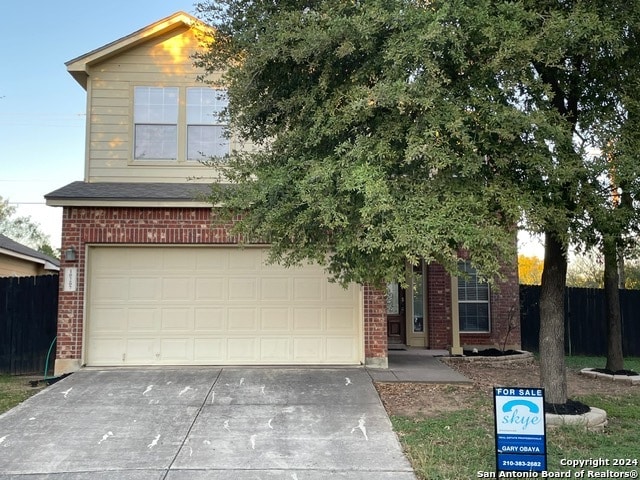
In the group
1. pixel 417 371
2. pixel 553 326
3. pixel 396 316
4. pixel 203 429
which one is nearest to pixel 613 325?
A: pixel 417 371

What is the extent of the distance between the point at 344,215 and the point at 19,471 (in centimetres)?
393

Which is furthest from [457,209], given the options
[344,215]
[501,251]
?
[344,215]

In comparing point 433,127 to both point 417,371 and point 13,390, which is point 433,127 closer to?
point 417,371

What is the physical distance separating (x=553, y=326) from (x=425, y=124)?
3363mm

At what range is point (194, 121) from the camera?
10445 millimetres

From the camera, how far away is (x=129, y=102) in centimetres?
1035

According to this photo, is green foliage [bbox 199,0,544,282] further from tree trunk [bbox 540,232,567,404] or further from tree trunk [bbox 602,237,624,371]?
tree trunk [bbox 602,237,624,371]

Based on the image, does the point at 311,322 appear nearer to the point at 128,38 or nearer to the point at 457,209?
the point at 457,209

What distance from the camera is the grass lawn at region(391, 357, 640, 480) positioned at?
499cm

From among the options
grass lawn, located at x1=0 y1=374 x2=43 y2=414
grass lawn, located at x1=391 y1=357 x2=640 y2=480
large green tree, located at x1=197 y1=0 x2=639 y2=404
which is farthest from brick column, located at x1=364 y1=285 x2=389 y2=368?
grass lawn, located at x1=0 y1=374 x2=43 y2=414

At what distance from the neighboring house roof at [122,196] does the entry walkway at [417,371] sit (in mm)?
4191

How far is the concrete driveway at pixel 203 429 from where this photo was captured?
5.20 m

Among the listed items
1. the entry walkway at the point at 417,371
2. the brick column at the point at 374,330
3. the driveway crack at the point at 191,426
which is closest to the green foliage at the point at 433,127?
the driveway crack at the point at 191,426

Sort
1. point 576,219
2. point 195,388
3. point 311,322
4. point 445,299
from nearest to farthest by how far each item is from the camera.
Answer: point 576,219, point 195,388, point 311,322, point 445,299
